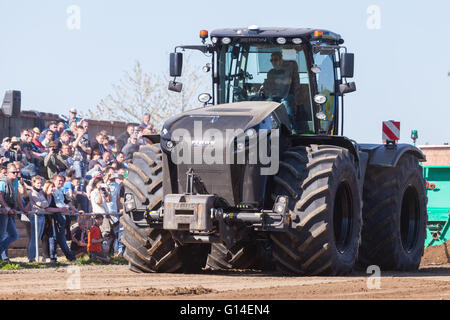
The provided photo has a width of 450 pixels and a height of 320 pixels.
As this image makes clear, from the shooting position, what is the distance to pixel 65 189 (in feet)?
62.5

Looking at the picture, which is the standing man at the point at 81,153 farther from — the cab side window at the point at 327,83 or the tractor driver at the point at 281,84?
the tractor driver at the point at 281,84

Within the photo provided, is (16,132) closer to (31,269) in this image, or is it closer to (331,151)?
(31,269)

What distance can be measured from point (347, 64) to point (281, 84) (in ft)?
3.17

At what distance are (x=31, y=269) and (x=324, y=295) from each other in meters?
6.20

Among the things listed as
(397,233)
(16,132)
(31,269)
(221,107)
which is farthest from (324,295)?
(16,132)

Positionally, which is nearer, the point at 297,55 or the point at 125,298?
the point at 125,298

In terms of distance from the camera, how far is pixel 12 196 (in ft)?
54.3

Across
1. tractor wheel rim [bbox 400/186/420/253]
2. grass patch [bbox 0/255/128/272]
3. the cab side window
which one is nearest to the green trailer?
tractor wheel rim [bbox 400/186/420/253]

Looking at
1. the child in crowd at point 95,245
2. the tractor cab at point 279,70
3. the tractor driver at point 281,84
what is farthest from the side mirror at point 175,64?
the child in crowd at point 95,245

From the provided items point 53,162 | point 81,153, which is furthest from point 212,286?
point 81,153

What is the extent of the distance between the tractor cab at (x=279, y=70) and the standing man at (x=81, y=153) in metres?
6.93

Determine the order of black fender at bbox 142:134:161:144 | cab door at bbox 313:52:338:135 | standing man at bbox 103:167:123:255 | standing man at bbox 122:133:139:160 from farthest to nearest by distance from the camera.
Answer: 1. standing man at bbox 122:133:139:160
2. standing man at bbox 103:167:123:255
3. cab door at bbox 313:52:338:135
4. black fender at bbox 142:134:161:144

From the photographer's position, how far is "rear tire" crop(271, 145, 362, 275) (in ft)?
39.5

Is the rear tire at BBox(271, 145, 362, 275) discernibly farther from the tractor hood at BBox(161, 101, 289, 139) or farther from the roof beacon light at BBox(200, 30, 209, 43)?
the roof beacon light at BBox(200, 30, 209, 43)
